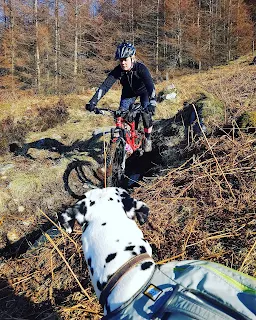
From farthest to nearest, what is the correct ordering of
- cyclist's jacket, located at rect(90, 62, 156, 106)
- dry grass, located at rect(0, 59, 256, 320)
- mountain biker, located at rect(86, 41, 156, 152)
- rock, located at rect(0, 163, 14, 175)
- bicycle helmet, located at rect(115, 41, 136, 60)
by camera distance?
1. rock, located at rect(0, 163, 14, 175)
2. cyclist's jacket, located at rect(90, 62, 156, 106)
3. mountain biker, located at rect(86, 41, 156, 152)
4. bicycle helmet, located at rect(115, 41, 136, 60)
5. dry grass, located at rect(0, 59, 256, 320)

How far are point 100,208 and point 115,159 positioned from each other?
2749 mm

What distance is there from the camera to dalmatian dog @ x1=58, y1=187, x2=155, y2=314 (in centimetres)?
178

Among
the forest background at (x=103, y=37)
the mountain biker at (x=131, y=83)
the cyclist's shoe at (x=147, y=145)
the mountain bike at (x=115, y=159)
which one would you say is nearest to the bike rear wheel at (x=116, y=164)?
the mountain bike at (x=115, y=159)

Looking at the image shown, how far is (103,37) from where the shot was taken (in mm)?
30328

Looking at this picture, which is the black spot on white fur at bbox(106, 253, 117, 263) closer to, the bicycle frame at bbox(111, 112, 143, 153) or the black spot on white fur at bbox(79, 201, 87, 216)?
the black spot on white fur at bbox(79, 201, 87, 216)

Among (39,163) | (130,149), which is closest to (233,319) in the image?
(130,149)

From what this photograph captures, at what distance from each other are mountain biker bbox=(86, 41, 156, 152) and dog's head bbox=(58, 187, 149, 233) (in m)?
2.92

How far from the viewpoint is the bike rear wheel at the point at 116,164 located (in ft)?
16.4

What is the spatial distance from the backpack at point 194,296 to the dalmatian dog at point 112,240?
0.09 meters

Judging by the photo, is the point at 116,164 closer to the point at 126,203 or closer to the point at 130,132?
the point at 130,132

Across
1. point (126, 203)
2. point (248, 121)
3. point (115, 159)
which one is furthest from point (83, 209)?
point (248, 121)

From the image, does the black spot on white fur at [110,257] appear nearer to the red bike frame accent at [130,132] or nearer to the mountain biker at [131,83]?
the red bike frame accent at [130,132]

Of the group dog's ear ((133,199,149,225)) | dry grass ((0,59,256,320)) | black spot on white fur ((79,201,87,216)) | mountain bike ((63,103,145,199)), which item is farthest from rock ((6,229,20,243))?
dog's ear ((133,199,149,225))

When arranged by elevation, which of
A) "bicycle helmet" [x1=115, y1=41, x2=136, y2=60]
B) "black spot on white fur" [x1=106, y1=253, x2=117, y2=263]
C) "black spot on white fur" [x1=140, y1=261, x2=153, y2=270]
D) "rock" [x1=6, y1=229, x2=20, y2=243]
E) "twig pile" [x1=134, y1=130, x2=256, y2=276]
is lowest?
"rock" [x1=6, y1=229, x2=20, y2=243]
